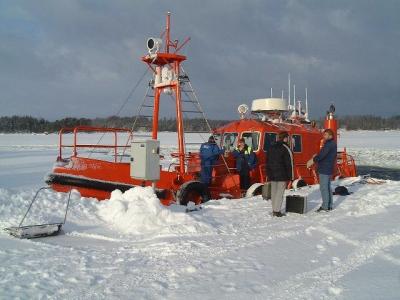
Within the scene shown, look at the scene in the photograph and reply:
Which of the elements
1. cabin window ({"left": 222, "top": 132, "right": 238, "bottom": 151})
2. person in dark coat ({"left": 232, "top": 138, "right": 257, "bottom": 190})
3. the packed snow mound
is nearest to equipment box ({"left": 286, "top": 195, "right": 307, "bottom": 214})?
the packed snow mound

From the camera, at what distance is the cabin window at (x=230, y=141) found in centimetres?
1198

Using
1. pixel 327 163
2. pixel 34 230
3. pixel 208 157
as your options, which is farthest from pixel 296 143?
pixel 34 230

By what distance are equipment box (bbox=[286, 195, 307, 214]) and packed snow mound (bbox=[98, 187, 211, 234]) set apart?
2099 mm

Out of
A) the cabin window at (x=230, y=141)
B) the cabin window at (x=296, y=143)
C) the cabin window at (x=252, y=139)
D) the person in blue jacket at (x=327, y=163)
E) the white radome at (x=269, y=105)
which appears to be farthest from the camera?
the white radome at (x=269, y=105)

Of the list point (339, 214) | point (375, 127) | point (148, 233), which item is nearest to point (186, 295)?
point (148, 233)

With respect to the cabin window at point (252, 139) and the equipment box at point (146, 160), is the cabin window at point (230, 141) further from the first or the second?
the equipment box at point (146, 160)

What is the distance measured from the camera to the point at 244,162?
35.0ft

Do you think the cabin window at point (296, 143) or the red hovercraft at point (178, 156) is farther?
the cabin window at point (296, 143)

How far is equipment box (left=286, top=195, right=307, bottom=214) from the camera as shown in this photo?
7.74 meters

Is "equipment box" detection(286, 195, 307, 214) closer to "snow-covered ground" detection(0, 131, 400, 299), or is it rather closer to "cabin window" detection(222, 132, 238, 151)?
"snow-covered ground" detection(0, 131, 400, 299)

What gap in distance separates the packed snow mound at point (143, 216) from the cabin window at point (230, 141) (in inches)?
197

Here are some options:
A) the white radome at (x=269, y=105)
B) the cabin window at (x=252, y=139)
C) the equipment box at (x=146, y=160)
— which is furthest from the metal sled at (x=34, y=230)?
the white radome at (x=269, y=105)

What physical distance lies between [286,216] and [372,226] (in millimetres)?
1421

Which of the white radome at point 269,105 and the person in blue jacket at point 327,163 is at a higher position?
the white radome at point 269,105
